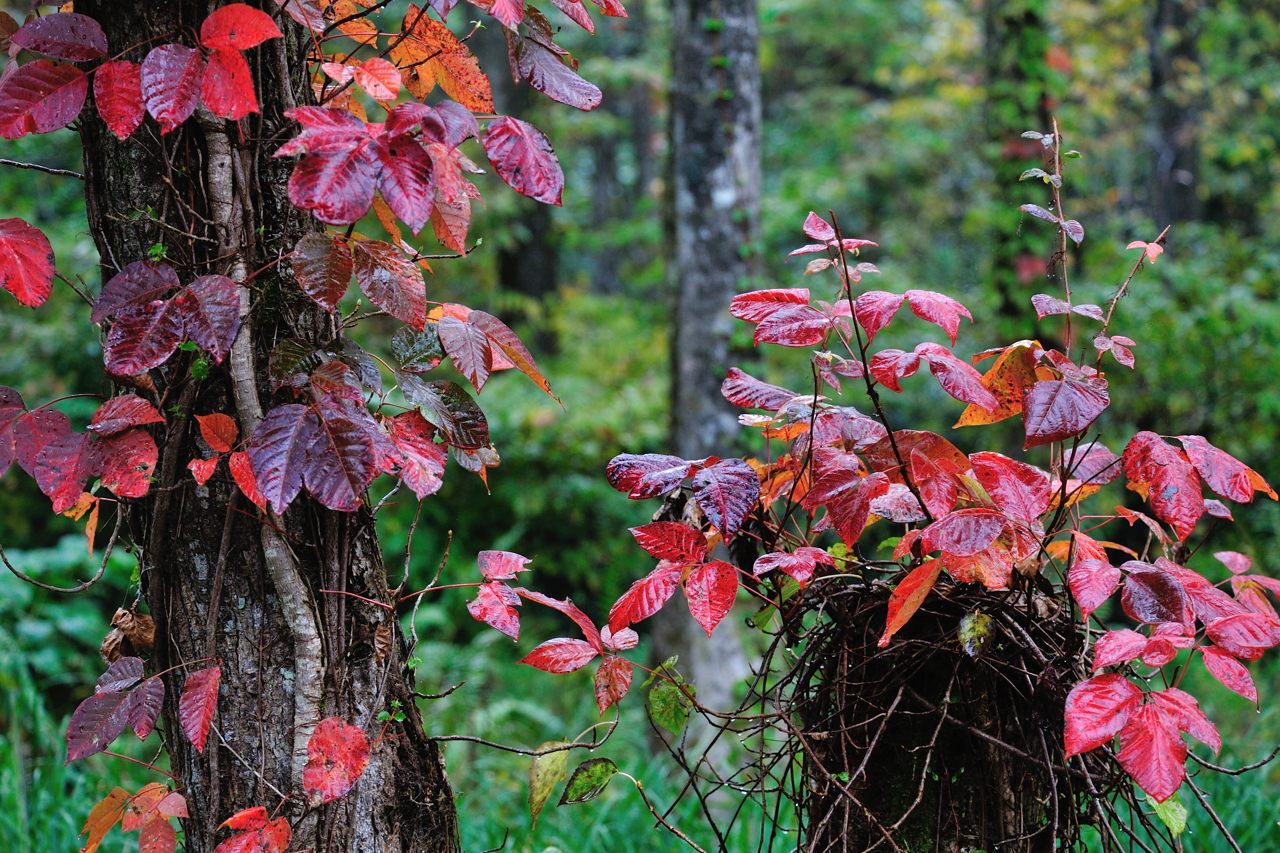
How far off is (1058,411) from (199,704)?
1231mm

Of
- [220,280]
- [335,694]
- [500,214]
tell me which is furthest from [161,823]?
[500,214]

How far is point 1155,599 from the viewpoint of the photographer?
1.23 m

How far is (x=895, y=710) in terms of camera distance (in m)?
1.39

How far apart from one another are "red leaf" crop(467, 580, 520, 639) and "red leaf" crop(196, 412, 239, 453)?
41cm

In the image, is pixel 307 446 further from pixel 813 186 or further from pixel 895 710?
pixel 813 186

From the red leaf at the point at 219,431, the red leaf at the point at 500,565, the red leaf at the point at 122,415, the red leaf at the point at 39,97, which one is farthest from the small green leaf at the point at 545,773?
the red leaf at the point at 39,97

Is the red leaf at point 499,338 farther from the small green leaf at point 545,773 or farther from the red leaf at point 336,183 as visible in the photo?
the small green leaf at point 545,773

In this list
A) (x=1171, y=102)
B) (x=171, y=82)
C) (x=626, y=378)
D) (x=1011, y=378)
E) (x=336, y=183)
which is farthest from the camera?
(x=1171, y=102)

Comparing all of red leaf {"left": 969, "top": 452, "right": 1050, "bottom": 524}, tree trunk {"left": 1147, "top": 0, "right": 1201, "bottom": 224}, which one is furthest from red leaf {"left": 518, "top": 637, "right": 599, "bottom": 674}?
tree trunk {"left": 1147, "top": 0, "right": 1201, "bottom": 224}

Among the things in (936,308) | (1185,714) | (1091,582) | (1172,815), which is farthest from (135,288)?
(1172,815)

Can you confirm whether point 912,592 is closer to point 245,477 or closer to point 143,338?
point 245,477

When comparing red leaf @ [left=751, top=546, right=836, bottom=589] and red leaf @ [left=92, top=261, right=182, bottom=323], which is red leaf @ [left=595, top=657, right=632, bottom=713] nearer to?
red leaf @ [left=751, top=546, right=836, bottom=589]

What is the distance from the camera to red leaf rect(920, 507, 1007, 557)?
1.17 metres

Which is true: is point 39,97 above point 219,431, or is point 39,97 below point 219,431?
above
